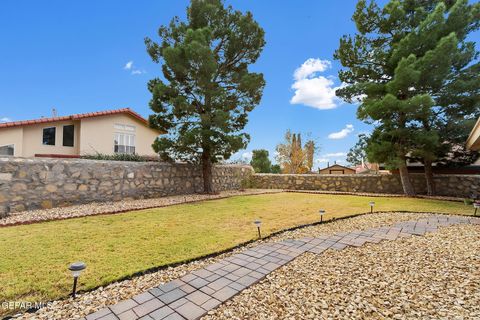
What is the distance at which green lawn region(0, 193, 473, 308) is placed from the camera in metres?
2.42

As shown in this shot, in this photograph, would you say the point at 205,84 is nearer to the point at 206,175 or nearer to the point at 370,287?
the point at 206,175

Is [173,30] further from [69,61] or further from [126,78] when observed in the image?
[69,61]

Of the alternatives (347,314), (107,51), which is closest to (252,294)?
(347,314)

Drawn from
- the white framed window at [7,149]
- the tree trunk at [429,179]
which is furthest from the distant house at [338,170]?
the white framed window at [7,149]

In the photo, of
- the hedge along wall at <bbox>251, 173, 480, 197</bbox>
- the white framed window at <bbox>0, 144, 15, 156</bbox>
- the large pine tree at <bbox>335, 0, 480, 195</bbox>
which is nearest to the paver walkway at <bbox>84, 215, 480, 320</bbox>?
the large pine tree at <bbox>335, 0, 480, 195</bbox>

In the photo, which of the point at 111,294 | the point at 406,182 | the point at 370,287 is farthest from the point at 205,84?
the point at 406,182

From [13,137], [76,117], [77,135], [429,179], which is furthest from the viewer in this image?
[77,135]

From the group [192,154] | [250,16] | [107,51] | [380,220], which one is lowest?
[380,220]

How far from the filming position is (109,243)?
3.63 meters

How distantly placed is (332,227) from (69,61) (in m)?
14.5

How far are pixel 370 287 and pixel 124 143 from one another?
18292 millimetres

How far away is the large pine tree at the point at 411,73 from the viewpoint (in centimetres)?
901

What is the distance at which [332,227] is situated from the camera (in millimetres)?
4770

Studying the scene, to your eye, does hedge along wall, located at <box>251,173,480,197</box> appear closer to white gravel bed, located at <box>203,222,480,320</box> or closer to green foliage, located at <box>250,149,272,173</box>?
green foliage, located at <box>250,149,272,173</box>
